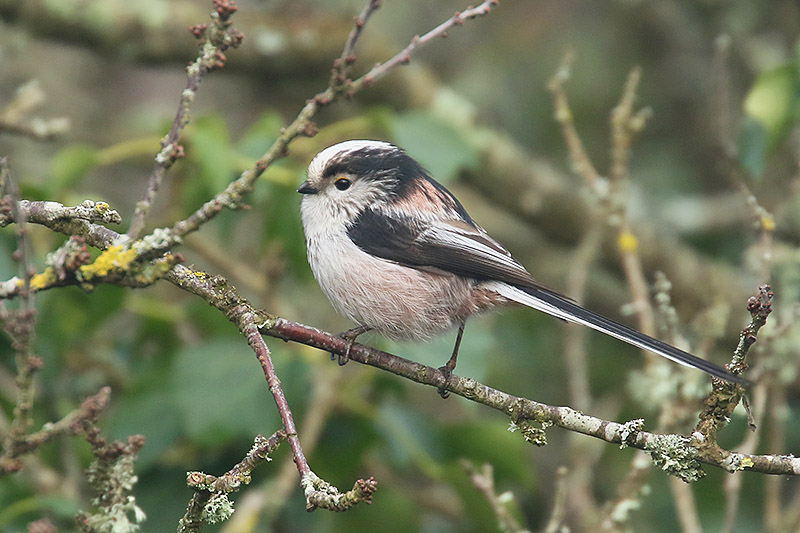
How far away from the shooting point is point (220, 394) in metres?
3.61

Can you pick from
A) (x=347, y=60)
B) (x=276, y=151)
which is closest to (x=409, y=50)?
(x=347, y=60)

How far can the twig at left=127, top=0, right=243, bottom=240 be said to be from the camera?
78.0 inches

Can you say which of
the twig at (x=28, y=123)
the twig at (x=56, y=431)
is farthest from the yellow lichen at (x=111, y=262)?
the twig at (x=28, y=123)

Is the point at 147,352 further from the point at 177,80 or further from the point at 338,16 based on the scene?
the point at 177,80

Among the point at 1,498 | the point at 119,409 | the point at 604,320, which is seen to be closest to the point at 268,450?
the point at 604,320

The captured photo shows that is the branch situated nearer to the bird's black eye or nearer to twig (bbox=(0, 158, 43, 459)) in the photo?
twig (bbox=(0, 158, 43, 459))

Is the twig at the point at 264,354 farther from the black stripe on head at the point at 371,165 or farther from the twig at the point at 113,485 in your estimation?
the black stripe on head at the point at 371,165

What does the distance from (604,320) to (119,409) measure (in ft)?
7.49

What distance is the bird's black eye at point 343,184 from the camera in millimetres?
3396

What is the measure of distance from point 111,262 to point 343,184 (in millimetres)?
1519

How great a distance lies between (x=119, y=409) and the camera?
12.6ft

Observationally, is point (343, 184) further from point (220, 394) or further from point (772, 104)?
point (772, 104)

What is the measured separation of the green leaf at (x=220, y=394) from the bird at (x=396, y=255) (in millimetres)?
729

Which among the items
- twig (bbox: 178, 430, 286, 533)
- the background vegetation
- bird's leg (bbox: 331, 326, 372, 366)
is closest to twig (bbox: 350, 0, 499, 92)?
bird's leg (bbox: 331, 326, 372, 366)
